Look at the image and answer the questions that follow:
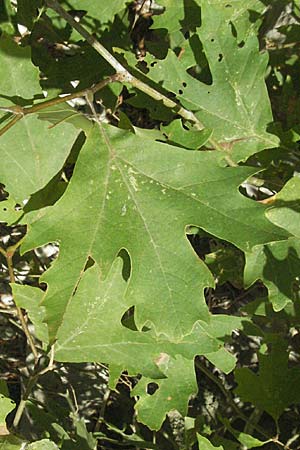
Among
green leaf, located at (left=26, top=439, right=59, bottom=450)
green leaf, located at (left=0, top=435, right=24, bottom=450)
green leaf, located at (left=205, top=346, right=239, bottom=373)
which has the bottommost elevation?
green leaf, located at (left=205, top=346, right=239, bottom=373)

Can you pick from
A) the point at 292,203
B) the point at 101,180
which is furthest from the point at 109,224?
the point at 292,203

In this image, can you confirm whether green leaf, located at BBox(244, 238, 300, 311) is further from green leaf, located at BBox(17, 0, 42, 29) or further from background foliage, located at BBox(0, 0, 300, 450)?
green leaf, located at BBox(17, 0, 42, 29)

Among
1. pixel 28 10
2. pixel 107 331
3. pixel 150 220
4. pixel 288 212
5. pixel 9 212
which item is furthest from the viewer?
pixel 28 10

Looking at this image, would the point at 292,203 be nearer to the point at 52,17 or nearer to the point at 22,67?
the point at 22,67

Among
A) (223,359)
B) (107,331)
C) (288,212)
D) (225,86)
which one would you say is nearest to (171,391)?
(223,359)

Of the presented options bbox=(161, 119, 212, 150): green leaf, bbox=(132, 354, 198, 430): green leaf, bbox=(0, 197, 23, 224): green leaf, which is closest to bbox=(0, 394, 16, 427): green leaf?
bbox=(132, 354, 198, 430): green leaf

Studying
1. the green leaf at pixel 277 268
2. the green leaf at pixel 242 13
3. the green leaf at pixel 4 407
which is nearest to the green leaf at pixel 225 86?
the green leaf at pixel 242 13

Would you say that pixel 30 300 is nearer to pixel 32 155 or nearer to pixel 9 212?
pixel 9 212
